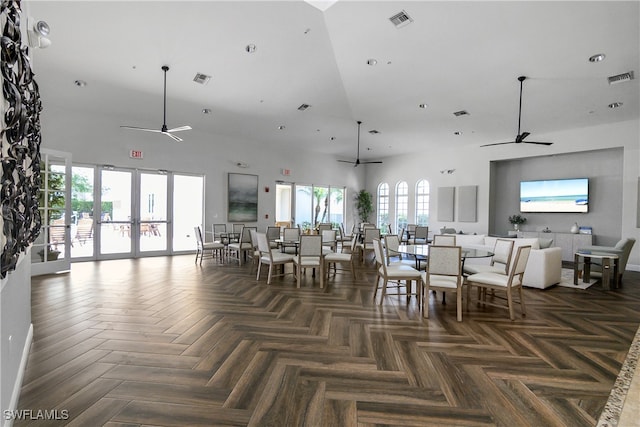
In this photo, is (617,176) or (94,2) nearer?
(94,2)

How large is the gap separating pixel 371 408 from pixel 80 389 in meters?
1.91

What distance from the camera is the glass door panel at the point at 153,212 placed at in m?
7.79

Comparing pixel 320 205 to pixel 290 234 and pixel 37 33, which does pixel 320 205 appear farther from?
pixel 37 33

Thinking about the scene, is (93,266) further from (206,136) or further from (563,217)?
(563,217)

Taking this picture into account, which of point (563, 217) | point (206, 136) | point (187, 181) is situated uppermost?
point (206, 136)

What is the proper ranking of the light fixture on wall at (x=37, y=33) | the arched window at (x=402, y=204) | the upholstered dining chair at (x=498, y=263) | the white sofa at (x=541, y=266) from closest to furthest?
the light fixture on wall at (x=37, y=33) < the upholstered dining chair at (x=498, y=263) < the white sofa at (x=541, y=266) < the arched window at (x=402, y=204)

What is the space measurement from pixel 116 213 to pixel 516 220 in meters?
10.9

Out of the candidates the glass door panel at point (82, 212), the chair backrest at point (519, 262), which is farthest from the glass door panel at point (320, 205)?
the chair backrest at point (519, 262)

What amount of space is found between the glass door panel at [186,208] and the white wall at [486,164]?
22.4 feet

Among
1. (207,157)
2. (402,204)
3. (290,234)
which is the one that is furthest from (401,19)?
(402,204)

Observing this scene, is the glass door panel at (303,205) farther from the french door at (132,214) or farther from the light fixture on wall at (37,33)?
the light fixture on wall at (37,33)

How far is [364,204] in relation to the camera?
40.4 ft

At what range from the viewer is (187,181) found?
8.55 metres

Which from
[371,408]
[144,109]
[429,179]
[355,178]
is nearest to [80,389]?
[371,408]
